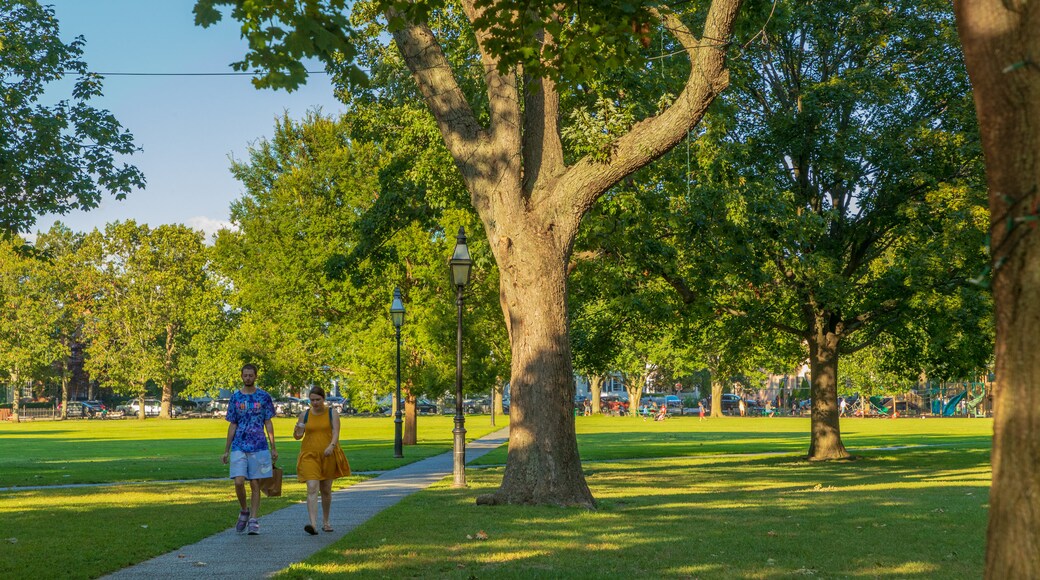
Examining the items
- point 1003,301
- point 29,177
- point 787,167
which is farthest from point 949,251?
point 1003,301

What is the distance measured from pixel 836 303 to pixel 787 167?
4735 mm

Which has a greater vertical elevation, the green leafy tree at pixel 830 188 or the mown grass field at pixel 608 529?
the green leafy tree at pixel 830 188

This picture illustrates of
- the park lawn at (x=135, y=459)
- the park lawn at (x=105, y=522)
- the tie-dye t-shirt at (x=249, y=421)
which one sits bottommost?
the park lawn at (x=135, y=459)

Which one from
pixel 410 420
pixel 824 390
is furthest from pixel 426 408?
pixel 824 390

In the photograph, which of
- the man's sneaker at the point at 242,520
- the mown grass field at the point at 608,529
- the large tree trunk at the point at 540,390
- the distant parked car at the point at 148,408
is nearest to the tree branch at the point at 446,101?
the large tree trunk at the point at 540,390

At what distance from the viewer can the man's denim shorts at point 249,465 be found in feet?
40.8

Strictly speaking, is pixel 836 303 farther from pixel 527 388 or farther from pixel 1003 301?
pixel 1003 301

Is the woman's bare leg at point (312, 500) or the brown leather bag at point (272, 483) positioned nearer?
the woman's bare leg at point (312, 500)

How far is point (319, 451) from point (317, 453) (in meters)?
0.03

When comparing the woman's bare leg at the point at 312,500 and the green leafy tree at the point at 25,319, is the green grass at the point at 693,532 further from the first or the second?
the green leafy tree at the point at 25,319

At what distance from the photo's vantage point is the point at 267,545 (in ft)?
37.4

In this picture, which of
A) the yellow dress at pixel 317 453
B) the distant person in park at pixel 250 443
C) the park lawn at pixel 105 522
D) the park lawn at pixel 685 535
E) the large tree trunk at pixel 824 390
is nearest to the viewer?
the park lawn at pixel 685 535

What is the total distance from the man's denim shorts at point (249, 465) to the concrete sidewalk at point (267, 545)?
2.16ft

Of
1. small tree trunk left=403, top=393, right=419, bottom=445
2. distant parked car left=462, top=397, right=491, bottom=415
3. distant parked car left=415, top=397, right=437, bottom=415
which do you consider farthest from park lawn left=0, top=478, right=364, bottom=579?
distant parked car left=462, top=397, right=491, bottom=415
